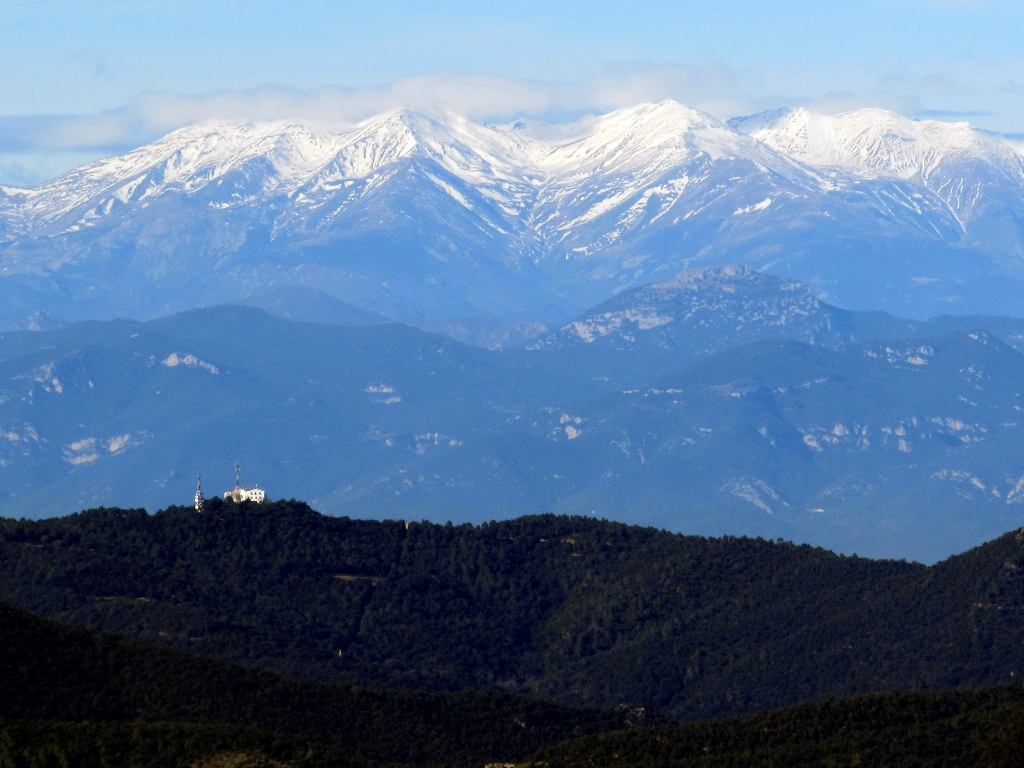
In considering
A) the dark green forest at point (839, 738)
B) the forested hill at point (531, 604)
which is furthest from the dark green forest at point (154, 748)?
the forested hill at point (531, 604)

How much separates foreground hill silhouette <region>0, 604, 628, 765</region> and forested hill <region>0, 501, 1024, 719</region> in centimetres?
1552

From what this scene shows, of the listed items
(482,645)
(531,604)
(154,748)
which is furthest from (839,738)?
(531,604)

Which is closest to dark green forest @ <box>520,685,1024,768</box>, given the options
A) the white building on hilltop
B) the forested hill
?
the forested hill

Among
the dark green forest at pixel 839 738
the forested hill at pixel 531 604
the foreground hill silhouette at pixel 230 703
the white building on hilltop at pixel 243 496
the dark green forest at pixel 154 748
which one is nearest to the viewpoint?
the dark green forest at pixel 154 748

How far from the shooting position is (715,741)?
9681 centimetres

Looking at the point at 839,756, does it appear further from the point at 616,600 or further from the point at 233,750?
the point at 616,600

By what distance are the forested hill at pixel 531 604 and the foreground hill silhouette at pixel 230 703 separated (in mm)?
15521

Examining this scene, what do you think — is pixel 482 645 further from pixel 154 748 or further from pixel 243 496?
pixel 154 748

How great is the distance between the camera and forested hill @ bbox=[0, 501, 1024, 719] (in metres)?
140

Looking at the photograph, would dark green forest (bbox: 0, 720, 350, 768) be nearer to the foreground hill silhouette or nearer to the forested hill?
the foreground hill silhouette

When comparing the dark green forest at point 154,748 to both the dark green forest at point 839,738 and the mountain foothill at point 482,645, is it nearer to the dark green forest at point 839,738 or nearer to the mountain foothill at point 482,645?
the mountain foothill at point 482,645

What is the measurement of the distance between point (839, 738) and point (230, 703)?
3266cm

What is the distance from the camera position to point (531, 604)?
165250 millimetres

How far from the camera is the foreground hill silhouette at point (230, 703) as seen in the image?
102438 mm
